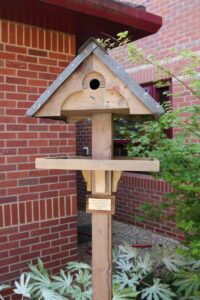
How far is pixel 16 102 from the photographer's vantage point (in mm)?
3549

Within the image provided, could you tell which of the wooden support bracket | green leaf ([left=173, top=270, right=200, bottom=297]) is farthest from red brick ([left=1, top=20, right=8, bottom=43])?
green leaf ([left=173, top=270, right=200, bottom=297])

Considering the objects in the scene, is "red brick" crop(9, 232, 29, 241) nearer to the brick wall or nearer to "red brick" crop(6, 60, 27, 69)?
the brick wall

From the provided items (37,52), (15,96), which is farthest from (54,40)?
(15,96)

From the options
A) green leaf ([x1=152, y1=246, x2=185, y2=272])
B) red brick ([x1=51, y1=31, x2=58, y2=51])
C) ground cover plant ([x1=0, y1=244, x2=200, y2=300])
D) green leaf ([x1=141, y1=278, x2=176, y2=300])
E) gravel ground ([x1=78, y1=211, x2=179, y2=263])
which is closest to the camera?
ground cover plant ([x1=0, y1=244, x2=200, y2=300])

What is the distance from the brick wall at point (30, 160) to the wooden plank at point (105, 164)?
1392 millimetres

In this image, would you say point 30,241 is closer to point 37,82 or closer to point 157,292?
point 157,292

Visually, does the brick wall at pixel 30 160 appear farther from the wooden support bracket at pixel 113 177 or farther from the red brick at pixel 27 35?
the wooden support bracket at pixel 113 177

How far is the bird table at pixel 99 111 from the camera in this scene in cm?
210

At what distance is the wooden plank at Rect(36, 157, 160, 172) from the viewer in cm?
208

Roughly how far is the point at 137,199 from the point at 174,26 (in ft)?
10.6

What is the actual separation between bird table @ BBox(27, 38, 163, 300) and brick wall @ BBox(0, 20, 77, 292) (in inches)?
52.6

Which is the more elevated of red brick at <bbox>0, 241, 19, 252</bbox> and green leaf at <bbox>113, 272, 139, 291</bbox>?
red brick at <bbox>0, 241, 19, 252</bbox>

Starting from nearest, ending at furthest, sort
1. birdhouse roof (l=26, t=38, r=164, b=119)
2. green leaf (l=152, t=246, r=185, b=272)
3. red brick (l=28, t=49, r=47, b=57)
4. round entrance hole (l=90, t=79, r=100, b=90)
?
1. birdhouse roof (l=26, t=38, r=164, b=119)
2. round entrance hole (l=90, t=79, r=100, b=90)
3. green leaf (l=152, t=246, r=185, b=272)
4. red brick (l=28, t=49, r=47, b=57)

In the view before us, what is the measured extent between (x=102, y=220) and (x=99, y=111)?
79 centimetres
